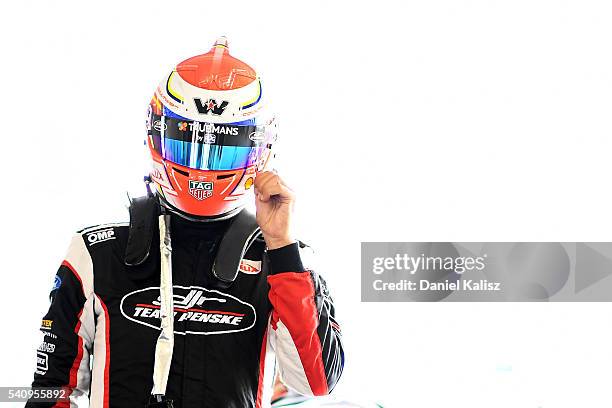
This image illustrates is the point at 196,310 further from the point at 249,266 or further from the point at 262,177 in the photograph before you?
the point at 262,177

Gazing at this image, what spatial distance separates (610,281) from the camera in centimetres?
290

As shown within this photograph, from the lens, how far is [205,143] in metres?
1.43

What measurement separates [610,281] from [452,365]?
660 millimetres

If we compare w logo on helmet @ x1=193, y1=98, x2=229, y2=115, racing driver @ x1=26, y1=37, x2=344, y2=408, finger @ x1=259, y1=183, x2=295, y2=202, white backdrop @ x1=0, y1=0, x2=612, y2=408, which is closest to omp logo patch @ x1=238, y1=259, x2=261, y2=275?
racing driver @ x1=26, y1=37, x2=344, y2=408

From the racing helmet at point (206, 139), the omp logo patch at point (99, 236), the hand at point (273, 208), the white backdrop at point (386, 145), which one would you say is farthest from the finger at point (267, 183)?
the white backdrop at point (386, 145)

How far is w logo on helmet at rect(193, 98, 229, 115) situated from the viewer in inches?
56.7

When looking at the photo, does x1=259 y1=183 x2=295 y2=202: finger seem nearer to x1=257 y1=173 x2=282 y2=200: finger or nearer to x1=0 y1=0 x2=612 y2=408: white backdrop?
x1=257 y1=173 x2=282 y2=200: finger

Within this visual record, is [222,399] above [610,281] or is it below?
below

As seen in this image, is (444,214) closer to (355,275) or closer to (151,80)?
(355,275)

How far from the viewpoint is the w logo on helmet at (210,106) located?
4.73 feet

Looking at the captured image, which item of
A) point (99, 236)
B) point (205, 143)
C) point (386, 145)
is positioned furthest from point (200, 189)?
point (386, 145)

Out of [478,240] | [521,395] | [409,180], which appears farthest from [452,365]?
[409,180]

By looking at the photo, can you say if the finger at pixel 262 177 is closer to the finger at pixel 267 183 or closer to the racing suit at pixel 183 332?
the finger at pixel 267 183

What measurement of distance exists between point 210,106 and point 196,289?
317 mm
